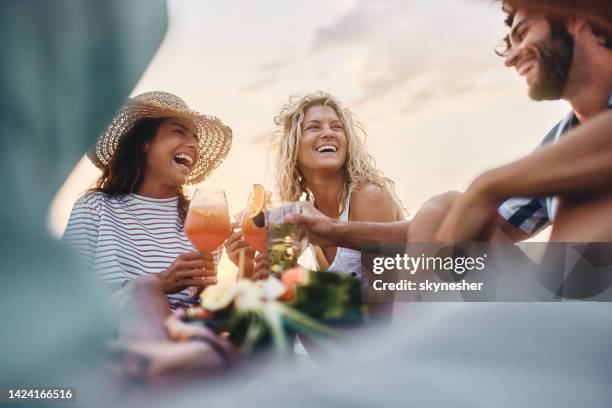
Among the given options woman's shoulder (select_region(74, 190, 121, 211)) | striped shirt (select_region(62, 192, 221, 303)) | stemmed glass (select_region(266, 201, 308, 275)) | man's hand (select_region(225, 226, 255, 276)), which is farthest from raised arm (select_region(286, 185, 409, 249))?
woman's shoulder (select_region(74, 190, 121, 211))

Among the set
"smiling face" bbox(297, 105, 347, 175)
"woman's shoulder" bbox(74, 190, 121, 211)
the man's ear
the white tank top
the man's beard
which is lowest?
the white tank top

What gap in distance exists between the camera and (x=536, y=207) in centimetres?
204

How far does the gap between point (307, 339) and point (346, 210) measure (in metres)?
0.49

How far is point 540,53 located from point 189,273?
1.21 metres

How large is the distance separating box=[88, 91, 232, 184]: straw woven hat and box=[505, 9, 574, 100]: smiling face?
3.01 ft

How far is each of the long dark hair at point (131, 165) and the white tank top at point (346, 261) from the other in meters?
0.55

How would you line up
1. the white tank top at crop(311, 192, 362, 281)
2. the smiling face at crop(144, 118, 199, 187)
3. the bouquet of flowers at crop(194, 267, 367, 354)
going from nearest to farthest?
the bouquet of flowers at crop(194, 267, 367, 354) → the white tank top at crop(311, 192, 362, 281) → the smiling face at crop(144, 118, 199, 187)

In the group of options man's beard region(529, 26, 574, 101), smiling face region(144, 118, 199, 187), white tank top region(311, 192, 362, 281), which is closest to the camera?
man's beard region(529, 26, 574, 101)

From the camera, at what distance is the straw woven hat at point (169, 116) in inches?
88.8

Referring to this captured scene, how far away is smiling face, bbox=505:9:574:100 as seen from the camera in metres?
2.07

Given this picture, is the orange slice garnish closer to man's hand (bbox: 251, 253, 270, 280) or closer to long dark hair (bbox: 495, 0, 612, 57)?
man's hand (bbox: 251, 253, 270, 280)

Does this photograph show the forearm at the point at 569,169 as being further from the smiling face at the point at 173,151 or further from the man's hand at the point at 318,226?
the smiling face at the point at 173,151

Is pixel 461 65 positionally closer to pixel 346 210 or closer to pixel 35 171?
pixel 346 210

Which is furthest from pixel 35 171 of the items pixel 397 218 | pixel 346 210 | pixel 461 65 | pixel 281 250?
pixel 461 65
